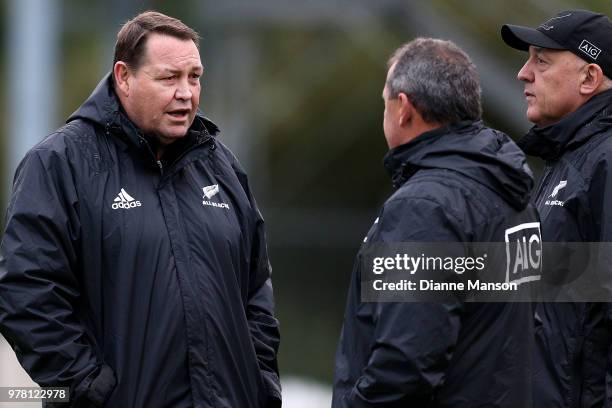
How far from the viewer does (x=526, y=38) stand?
5438mm

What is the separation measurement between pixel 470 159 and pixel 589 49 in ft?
3.61

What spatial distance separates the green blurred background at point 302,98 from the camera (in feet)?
56.5

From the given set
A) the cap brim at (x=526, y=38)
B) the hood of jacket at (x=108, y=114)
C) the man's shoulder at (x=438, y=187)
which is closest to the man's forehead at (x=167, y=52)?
the hood of jacket at (x=108, y=114)

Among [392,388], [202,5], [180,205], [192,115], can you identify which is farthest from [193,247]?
[202,5]

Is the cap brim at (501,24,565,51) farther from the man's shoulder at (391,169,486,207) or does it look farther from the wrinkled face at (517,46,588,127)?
the man's shoulder at (391,169,486,207)

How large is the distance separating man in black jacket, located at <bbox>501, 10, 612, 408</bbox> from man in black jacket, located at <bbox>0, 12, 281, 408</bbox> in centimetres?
120

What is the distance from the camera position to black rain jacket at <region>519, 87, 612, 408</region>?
5043 mm

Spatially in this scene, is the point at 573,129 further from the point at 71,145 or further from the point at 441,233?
the point at 71,145

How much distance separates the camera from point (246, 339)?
5066 mm

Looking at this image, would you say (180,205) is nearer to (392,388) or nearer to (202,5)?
(392,388)

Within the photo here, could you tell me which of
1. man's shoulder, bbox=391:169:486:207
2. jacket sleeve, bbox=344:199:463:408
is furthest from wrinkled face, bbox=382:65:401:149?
jacket sleeve, bbox=344:199:463:408

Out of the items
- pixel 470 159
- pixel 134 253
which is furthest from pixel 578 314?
pixel 134 253

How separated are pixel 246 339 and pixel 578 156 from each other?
1537 mm

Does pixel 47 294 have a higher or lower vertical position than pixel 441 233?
lower
